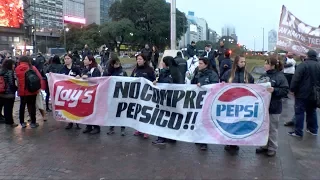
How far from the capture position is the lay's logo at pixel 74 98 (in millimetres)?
7750

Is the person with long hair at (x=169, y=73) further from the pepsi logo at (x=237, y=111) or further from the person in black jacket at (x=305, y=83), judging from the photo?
the person in black jacket at (x=305, y=83)

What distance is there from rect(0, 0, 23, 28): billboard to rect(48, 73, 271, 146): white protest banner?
9392cm

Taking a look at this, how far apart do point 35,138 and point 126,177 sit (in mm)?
3282

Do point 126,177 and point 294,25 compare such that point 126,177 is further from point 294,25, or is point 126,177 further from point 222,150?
point 294,25

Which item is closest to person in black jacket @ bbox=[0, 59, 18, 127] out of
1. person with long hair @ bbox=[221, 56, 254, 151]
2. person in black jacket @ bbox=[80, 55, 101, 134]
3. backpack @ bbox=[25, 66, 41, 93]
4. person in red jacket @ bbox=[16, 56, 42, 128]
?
person in red jacket @ bbox=[16, 56, 42, 128]

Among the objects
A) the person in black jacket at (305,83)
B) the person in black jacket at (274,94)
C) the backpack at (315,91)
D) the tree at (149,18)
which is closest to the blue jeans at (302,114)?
the person in black jacket at (305,83)

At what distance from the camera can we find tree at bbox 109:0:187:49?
68562 millimetres

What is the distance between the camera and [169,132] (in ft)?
22.2

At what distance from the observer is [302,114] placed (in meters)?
7.48

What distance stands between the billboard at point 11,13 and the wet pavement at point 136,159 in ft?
309

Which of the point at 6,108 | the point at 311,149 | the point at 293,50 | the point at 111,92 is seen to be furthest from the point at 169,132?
the point at 293,50

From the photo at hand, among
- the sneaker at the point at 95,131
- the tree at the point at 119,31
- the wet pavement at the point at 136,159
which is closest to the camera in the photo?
the wet pavement at the point at 136,159

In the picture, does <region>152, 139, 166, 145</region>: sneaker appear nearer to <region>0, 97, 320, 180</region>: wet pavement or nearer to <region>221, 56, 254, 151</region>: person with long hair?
<region>0, 97, 320, 180</region>: wet pavement

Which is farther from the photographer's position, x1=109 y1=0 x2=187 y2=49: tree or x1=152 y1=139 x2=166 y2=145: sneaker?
x1=109 y1=0 x2=187 y2=49: tree
